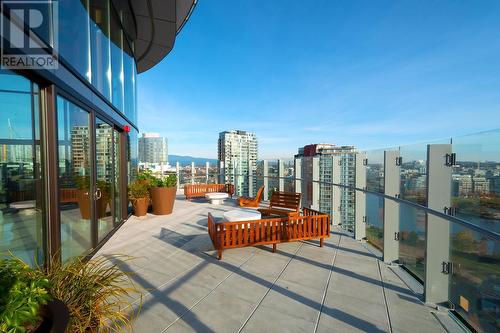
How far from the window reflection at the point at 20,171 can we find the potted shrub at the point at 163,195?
166 inches

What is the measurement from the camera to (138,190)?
699cm

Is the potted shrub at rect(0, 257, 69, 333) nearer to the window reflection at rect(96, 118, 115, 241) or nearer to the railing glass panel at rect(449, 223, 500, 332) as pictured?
the railing glass panel at rect(449, 223, 500, 332)

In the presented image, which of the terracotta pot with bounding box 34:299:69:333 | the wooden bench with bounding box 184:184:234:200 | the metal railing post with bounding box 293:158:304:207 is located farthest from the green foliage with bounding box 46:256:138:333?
the wooden bench with bounding box 184:184:234:200

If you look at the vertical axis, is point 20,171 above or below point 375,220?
above

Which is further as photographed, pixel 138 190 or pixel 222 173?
pixel 222 173

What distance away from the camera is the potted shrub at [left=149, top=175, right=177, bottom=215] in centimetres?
707

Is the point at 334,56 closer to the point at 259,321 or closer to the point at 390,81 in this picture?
the point at 390,81

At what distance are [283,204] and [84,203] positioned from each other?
3.98 meters

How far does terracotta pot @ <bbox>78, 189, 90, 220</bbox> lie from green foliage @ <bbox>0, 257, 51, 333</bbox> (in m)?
2.52

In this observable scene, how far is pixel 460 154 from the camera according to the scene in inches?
102

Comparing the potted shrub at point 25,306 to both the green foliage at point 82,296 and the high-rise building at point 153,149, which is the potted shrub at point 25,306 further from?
the high-rise building at point 153,149

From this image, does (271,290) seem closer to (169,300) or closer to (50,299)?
(169,300)

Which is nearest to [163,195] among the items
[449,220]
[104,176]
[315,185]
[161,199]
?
[161,199]

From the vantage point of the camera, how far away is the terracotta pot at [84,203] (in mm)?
Result: 3874
